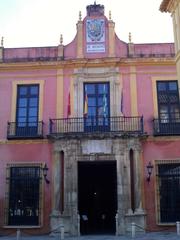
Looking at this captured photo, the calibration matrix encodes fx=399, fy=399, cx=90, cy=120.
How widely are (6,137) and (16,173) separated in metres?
1.84

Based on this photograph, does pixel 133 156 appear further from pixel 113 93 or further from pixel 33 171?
pixel 33 171

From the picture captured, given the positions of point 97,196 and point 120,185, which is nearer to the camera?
point 120,185

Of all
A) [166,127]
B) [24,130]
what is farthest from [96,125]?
[24,130]

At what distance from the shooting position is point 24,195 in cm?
1912

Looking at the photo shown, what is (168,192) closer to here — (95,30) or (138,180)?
(138,180)

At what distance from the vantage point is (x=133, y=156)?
747 inches

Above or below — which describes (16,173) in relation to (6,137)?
below

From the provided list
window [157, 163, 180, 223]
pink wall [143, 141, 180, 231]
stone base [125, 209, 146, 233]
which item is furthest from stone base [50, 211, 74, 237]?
window [157, 163, 180, 223]

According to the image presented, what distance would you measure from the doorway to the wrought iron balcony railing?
11.3 feet

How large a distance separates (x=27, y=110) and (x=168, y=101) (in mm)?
7109

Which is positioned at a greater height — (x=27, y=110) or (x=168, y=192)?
(x=27, y=110)

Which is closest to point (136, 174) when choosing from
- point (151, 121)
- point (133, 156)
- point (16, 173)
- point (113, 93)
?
point (133, 156)

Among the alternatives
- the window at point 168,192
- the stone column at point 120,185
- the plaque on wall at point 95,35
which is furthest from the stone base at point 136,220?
the plaque on wall at point 95,35

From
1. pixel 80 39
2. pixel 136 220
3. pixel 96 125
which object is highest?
pixel 80 39
